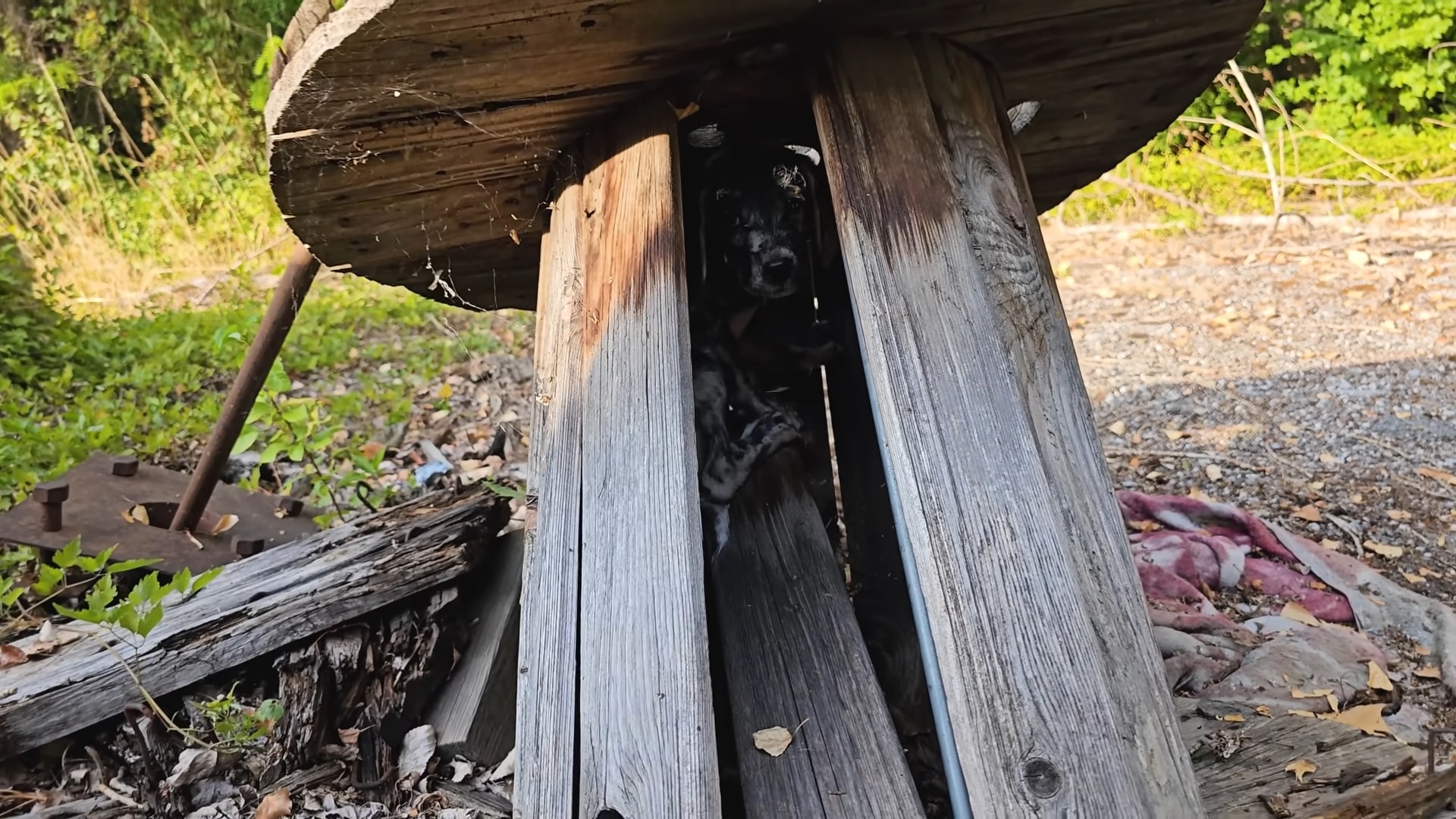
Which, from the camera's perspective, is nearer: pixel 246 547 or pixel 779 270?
pixel 779 270

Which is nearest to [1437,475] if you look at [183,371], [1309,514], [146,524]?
[1309,514]

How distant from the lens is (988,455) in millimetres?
1312

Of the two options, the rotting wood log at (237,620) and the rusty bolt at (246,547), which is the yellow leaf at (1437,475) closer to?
the rotting wood log at (237,620)

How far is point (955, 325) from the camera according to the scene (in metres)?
1.43

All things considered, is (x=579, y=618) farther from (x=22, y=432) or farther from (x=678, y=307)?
(x=22, y=432)

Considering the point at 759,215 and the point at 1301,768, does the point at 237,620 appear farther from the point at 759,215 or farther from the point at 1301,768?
the point at 1301,768

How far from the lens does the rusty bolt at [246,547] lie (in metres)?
2.86

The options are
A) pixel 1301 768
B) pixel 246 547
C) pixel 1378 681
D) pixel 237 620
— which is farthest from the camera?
pixel 246 547

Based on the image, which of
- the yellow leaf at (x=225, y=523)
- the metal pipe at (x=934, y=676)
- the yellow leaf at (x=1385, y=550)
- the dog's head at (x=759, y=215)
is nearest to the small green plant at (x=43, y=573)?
the yellow leaf at (x=225, y=523)

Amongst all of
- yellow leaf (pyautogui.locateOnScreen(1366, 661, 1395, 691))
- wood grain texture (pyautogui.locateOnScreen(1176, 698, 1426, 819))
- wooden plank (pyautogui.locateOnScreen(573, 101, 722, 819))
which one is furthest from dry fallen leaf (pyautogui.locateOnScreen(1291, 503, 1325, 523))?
wooden plank (pyautogui.locateOnScreen(573, 101, 722, 819))

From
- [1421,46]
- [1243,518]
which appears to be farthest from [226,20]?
[1421,46]

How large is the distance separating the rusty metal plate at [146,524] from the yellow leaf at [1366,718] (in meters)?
2.95

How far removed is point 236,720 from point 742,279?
56.3 inches

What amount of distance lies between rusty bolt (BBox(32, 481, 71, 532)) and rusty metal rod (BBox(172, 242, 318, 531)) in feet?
0.95
